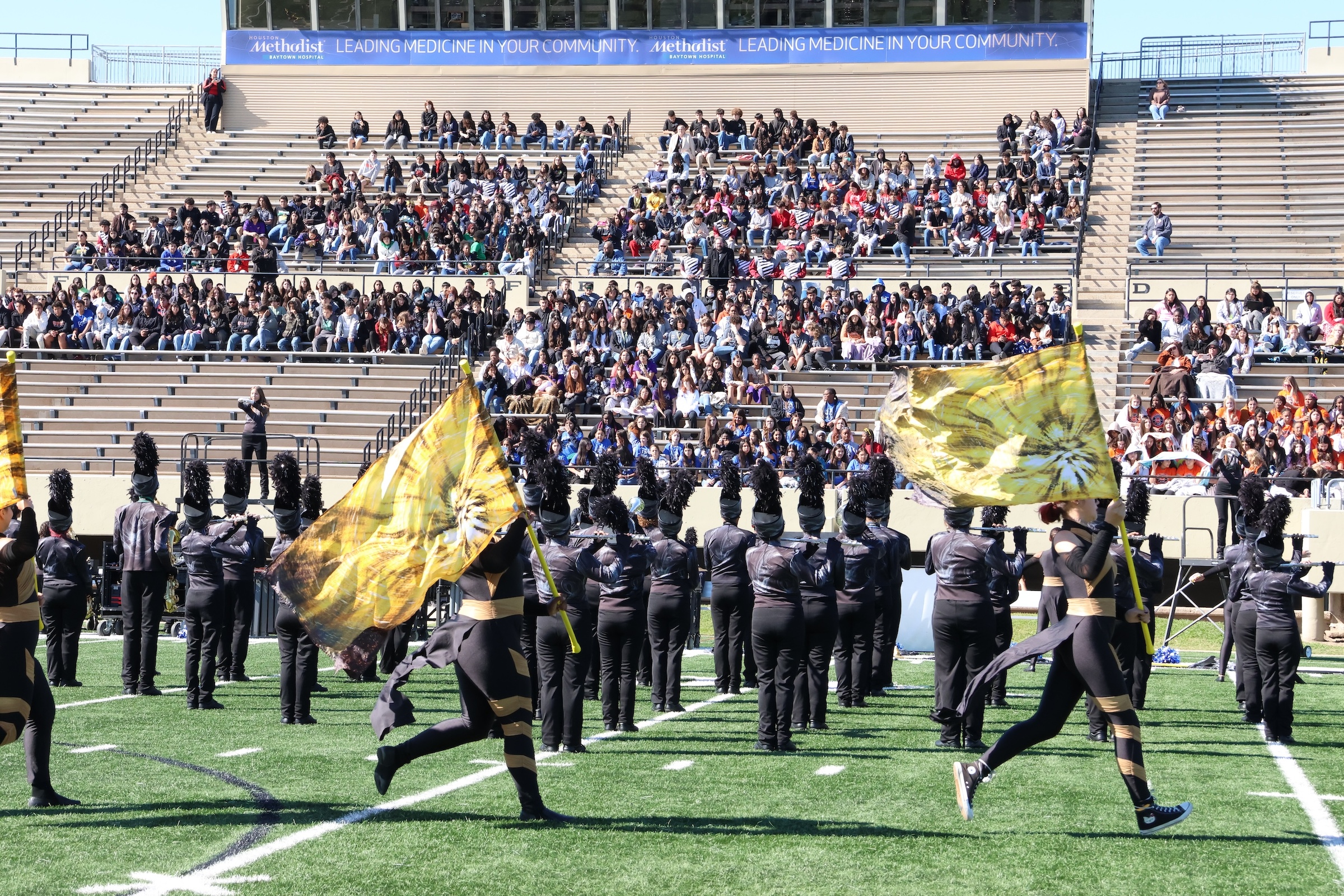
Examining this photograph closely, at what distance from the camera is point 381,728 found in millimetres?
7258

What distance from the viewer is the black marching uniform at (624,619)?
10547 millimetres

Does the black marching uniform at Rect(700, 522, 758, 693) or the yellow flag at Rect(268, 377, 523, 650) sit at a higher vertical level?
the yellow flag at Rect(268, 377, 523, 650)

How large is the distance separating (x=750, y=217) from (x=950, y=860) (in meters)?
24.1

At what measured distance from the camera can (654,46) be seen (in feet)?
119

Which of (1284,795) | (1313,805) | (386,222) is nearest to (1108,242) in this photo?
(386,222)

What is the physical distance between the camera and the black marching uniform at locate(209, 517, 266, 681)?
12.7 meters

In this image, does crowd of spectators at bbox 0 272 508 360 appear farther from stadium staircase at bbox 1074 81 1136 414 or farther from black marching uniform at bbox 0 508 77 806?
black marching uniform at bbox 0 508 77 806

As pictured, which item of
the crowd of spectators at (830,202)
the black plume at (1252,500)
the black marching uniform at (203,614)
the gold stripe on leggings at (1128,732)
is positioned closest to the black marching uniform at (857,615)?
the black plume at (1252,500)

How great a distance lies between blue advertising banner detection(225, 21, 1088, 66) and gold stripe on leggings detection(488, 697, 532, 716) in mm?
30051

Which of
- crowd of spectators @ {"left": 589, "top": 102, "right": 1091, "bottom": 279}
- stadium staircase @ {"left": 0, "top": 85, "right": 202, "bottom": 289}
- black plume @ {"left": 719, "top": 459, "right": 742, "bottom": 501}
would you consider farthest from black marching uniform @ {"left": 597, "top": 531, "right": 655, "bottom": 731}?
stadium staircase @ {"left": 0, "top": 85, "right": 202, "bottom": 289}

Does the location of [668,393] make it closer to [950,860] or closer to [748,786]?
[748,786]

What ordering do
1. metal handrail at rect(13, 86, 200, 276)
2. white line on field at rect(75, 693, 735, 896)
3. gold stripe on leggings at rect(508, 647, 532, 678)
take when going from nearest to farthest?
white line on field at rect(75, 693, 735, 896), gold stripe on leggings at rect(508, 647, 532, 678), metal handrail at rect(13, 86, 200, 276)

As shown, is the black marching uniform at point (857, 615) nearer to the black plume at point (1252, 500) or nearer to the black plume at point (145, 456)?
the black plume at point (1252, 500)

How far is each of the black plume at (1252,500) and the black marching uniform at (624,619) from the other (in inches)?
172
